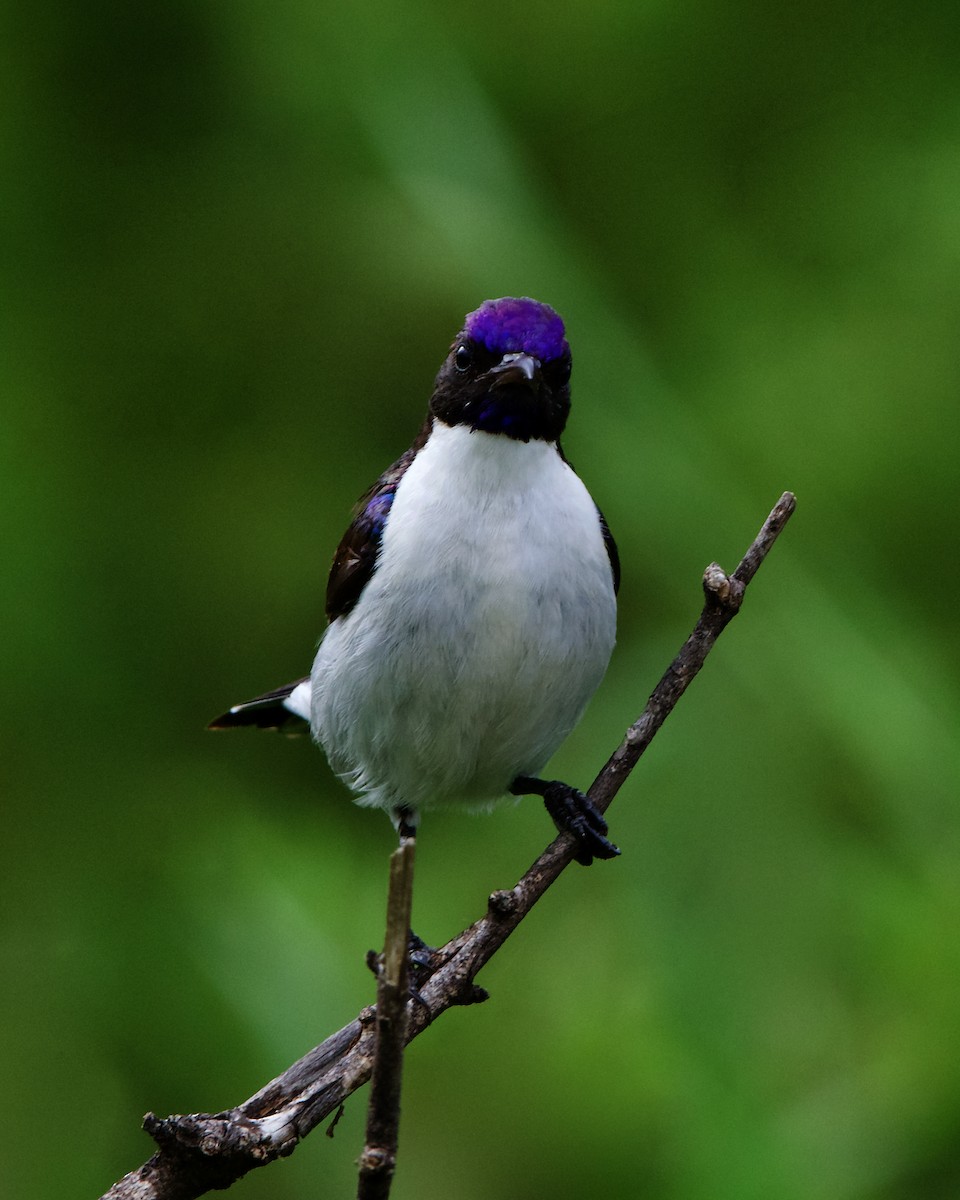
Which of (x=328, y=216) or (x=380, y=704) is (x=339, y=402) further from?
(x=380, y=704)

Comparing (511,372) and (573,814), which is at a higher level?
(511,372)

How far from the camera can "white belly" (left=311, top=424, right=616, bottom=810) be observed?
300 cm

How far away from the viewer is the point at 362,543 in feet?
10.8

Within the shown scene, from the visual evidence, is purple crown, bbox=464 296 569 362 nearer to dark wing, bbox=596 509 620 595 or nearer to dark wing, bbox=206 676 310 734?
dark wing, bbox=596 509 620 595

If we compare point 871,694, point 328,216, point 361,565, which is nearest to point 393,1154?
point 361,565

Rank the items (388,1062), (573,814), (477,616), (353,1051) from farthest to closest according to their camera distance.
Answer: (573,814) → (477,616) → (353,1051) → (388,1062)

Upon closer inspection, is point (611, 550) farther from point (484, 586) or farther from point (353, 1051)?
point (353, 1051)

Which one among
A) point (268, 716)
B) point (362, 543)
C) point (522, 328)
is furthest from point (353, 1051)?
point (268, 716)

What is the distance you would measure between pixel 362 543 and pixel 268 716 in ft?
2.74

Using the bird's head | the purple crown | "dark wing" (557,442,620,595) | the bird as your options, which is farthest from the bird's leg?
the purple crown

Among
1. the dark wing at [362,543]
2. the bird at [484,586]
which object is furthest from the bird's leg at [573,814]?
the dark wing at [362,543]

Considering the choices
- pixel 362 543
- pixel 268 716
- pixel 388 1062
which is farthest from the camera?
pixel 268 716

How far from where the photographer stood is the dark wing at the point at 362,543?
128 inches

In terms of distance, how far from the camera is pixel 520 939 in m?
3.84
